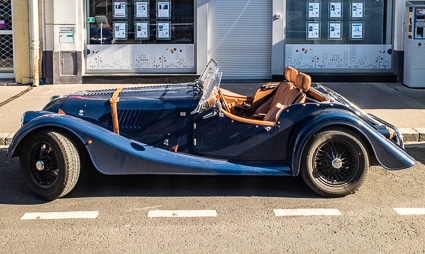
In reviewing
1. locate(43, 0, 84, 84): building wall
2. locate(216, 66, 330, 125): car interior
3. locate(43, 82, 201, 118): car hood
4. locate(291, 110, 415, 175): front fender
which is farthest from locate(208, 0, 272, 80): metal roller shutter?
locate(291, 110, 415, 175): front fender

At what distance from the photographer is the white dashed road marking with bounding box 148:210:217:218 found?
207 inches

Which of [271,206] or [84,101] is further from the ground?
[84,101]

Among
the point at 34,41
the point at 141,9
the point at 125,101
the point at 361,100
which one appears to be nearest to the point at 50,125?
the point at 125,101

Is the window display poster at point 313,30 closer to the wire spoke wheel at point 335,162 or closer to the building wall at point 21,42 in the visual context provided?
the building wall at point 21,42

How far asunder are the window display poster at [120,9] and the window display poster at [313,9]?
4.12 metres

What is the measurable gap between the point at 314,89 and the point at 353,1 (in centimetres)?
745

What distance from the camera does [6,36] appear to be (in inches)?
513

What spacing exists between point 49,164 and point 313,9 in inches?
351

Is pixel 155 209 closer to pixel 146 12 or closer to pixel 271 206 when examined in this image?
pixel 271 206

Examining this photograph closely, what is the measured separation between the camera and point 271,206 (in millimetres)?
5500

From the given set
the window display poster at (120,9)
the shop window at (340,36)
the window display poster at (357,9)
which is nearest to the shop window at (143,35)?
the window display poster at (120,9)

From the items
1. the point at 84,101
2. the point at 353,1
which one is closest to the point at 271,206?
the point at 84,101

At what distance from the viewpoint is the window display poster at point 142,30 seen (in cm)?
1298

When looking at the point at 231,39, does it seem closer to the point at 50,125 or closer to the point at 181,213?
the point at 50,125
